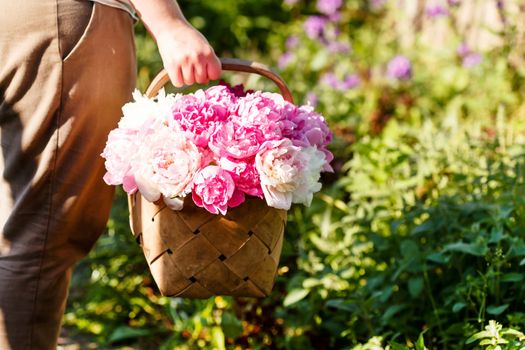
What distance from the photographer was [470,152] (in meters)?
2.98

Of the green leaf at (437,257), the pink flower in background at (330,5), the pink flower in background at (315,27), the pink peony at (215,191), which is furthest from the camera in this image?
the pink flower in background at (330,5)

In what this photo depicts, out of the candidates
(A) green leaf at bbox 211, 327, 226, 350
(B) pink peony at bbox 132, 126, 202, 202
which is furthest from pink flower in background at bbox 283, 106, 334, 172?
(A) green leaf at bbox 211, 327, 226, 350

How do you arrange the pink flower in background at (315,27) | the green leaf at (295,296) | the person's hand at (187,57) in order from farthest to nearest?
the pink flower in background at (315,27) → the green leaf at (295,296) → the person's hand at (187,57)

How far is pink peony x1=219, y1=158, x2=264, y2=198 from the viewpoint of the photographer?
1.64 metres

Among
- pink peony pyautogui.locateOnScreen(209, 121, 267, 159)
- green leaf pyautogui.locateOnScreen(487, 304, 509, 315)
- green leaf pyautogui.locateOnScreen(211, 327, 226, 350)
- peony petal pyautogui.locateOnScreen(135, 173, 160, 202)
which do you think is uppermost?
pink peony pyautogui.locateOnScreen(209, 121, 267, 159)

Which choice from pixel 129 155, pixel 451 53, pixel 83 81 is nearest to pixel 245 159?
pixel 129 155

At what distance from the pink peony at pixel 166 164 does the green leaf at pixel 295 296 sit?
808 millimetres

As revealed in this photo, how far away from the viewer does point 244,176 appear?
1.63 meters

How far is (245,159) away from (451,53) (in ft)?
9.98

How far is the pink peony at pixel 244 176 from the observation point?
164cm

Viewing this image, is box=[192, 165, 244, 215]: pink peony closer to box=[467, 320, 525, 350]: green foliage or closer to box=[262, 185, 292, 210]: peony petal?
box=[262, 185, 292, 210]: peony petal

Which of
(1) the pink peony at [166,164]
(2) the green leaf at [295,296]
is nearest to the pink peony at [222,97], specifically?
(1) the pink peony at [166,164]

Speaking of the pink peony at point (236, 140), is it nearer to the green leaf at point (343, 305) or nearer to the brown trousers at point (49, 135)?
the brown trousers at point (49, 135)

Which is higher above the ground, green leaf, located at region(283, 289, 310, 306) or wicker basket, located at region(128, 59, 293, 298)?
wicker basket, located at region(128, 59, 293, 298)
